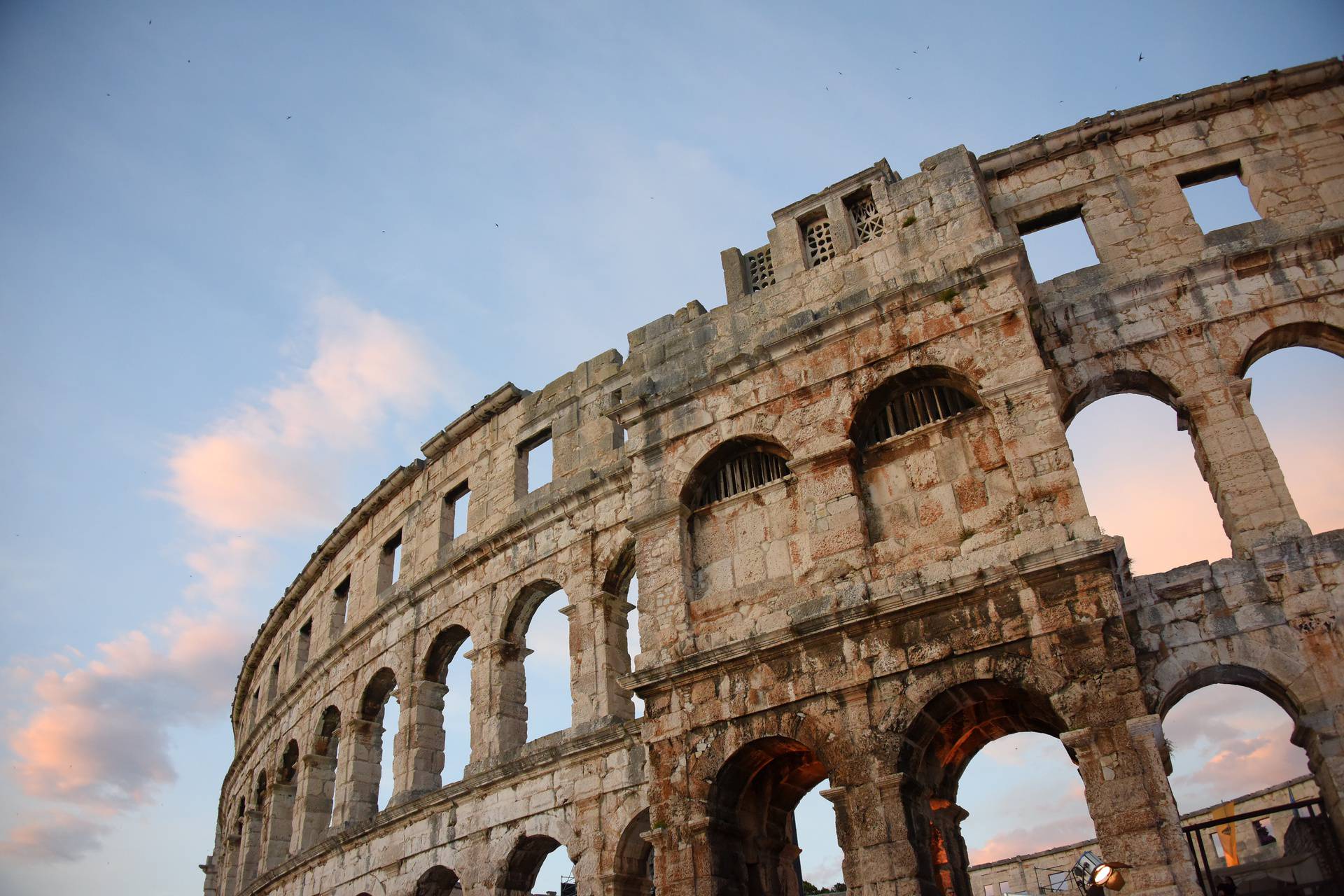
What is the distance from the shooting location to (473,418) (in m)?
17.0

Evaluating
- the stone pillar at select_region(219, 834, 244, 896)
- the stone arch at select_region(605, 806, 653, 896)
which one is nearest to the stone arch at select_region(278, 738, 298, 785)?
the stone pillar at select_region(219, 834, 244, 896)

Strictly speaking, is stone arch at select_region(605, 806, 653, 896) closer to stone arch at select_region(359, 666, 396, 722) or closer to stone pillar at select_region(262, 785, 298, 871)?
stone arch at select_region(359, 666, 396, 722)

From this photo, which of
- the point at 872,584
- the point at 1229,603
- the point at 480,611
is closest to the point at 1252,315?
the point at 1229,603

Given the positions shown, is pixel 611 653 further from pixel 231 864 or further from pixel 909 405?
pixel 231 864

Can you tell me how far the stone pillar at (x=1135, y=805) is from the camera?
7281mm

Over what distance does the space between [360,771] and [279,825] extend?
4.43 metres

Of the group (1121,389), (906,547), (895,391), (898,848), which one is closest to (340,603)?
(895,391)

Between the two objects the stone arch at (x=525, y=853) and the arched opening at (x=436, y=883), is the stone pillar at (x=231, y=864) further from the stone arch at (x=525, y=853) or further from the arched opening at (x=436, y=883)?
the stone arch at (x=525, y=853)

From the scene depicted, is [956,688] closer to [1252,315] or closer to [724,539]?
[724,539]

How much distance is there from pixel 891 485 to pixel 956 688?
219 cm

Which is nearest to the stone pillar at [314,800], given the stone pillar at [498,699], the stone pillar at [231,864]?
the stone pillar at [231,864]

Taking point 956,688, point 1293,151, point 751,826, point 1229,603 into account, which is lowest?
point 751,826

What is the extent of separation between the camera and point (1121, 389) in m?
11.2

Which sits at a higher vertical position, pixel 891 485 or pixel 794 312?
pixel 794 312
